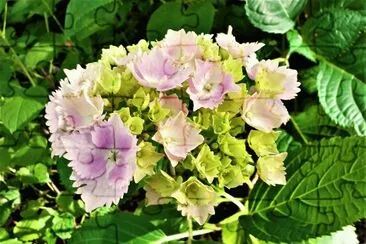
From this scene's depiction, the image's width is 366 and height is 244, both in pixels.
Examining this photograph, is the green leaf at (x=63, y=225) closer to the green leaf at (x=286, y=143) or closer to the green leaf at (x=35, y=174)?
the green leaf at (x=35, y=174)

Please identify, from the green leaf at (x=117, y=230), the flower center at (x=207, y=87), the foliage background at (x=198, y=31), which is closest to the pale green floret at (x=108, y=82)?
the flower center at (x=207, y=87)

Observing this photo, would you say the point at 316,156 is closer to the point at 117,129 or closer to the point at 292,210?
the point at 292,210

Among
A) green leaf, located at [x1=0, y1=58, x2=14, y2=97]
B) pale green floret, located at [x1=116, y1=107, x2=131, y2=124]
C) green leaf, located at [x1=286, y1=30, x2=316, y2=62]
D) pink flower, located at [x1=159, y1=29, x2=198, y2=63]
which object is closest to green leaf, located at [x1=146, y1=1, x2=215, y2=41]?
green leaf, located at [x1=286, y1=30, x2=316, y2=62]

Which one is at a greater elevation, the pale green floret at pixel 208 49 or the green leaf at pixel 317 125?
the pale green floret at pixel 208 49

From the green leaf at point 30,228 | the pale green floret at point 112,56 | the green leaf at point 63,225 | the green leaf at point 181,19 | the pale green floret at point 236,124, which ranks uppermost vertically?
the pale green floret at point 112,56

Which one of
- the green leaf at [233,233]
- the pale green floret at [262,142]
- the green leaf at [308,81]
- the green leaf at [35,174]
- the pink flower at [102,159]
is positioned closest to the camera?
the pink flower at [102,159]

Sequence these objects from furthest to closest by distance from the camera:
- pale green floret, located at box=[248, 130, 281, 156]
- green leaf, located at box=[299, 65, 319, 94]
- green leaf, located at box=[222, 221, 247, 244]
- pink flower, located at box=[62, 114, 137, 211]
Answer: green leaf, located at box=[299, 65, 319, 94]
green leaf, located at box=[222, 221, 247, 244]
pale green floret, located at box=[248, 130, 281, 156]
pink flower, located at box=[62, 114, 137, 211]

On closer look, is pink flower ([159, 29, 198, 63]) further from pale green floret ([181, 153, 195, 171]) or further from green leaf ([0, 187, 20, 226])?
green leaf ([0, 187, 20, 226])

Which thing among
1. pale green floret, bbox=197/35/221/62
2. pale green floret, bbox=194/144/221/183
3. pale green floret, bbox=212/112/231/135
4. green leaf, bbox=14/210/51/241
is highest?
pale green floret, bbox=197/35/221/62
